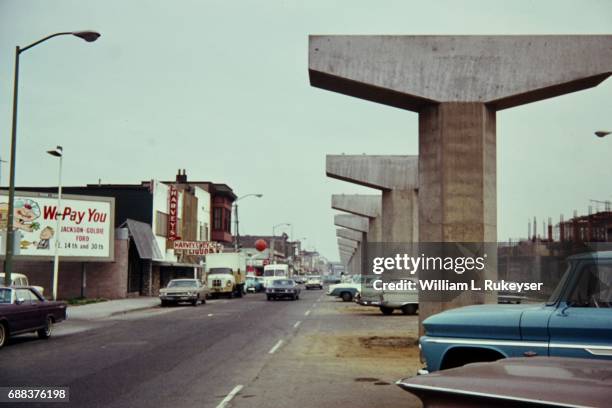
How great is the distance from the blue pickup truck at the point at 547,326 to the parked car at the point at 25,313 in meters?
13.1

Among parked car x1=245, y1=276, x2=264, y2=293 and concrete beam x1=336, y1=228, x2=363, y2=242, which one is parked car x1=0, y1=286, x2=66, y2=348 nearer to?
parked car x1=245, y1=276, x2=264, y2=293

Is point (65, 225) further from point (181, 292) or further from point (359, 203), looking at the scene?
point (359, 203)

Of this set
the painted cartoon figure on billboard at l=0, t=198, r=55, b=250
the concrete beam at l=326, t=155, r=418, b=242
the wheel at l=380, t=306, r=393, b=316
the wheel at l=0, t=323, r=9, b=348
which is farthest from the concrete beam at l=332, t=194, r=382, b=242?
the wheel at l=0, t=323, r=9, b=348

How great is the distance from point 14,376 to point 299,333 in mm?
10953

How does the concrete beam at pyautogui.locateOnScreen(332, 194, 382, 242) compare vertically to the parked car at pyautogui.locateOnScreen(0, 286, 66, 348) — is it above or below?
above

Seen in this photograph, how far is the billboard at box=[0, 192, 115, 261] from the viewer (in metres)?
40.4

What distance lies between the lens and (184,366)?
14.4 meters

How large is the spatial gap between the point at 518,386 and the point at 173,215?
5441cm

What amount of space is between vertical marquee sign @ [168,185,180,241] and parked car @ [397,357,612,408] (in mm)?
53278

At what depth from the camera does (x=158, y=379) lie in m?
12.6

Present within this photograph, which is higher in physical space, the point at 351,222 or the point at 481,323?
the point at 351,222

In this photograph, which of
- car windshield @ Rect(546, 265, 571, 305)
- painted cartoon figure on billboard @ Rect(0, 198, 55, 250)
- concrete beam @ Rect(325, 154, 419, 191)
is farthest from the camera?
concrete beam @ Rect(325, 154, 419, 191)

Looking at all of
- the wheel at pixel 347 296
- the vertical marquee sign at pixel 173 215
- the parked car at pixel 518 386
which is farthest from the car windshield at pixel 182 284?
the parked car at pixel 518 386

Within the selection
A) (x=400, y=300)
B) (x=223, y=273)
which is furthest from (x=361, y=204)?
(x=400, y=300)
